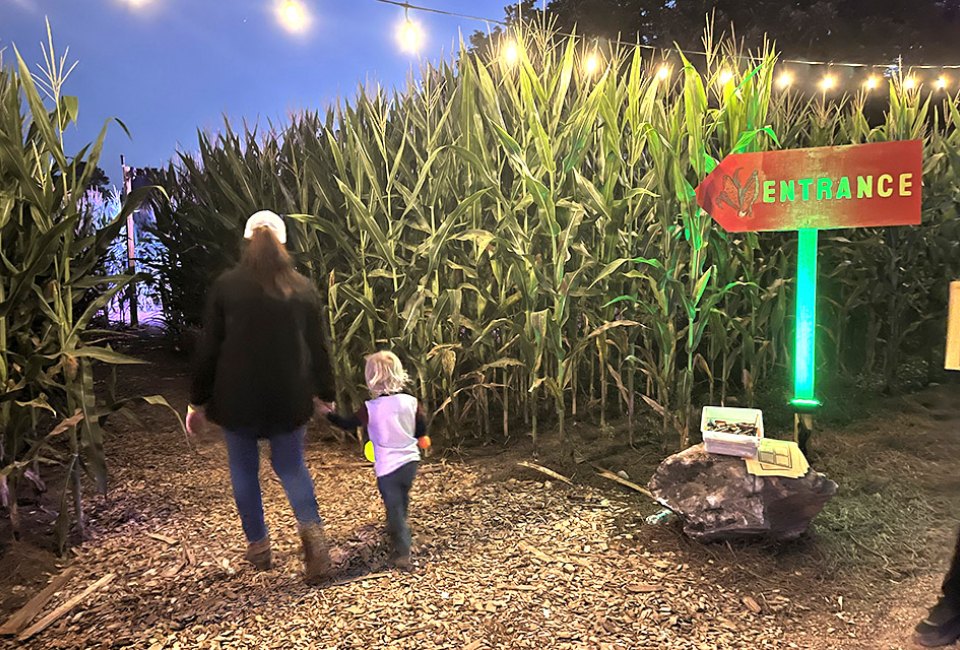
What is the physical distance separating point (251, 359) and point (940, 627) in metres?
1.91

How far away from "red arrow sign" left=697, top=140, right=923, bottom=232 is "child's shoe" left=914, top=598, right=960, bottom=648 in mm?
1034

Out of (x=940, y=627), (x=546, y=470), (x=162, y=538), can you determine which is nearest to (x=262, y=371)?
(x=162, y=538)

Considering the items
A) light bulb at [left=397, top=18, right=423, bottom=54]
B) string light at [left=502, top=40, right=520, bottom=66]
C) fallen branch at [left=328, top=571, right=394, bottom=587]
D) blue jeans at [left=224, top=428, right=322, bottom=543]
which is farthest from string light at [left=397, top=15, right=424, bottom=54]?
fallen branch at [left=328, top=571, right=394, bottom=587]

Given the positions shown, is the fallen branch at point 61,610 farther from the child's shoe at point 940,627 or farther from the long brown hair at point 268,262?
the child's shoe at point 940,627

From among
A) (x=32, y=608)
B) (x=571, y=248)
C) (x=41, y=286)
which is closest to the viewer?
(x=32, y=608)

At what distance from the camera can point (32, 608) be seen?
5.54ft

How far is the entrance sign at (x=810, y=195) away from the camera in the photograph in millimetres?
1794

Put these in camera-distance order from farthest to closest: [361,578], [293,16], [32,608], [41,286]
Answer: [293,16] → [41,286] → [361,578] → [32,608]

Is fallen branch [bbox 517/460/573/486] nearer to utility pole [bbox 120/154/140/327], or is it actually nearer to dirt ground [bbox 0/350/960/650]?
dirt ground [bbox 0/350/960/650]

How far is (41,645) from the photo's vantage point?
1560 mm

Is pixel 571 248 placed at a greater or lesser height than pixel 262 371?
greater

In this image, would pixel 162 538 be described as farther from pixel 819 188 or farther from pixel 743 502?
pixel 819 188

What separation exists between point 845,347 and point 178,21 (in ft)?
370

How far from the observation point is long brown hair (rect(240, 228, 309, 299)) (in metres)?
1.71
